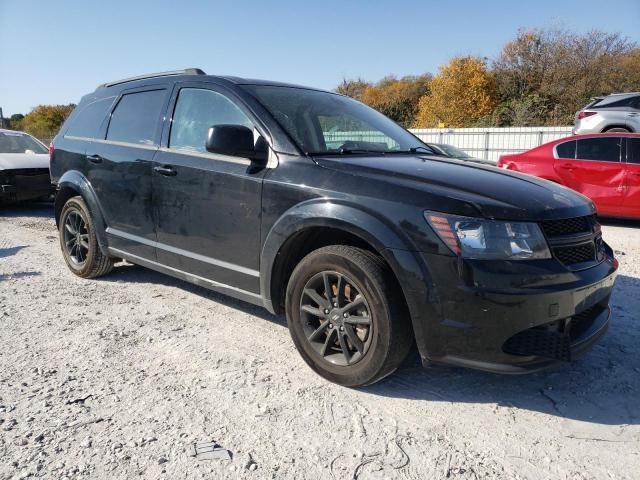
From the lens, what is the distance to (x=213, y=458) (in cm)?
208

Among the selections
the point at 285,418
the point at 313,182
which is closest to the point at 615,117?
the point at 313,182

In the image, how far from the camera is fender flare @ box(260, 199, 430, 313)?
2410mm

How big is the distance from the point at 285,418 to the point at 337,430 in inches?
10.6

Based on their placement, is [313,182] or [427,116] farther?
[427,116]

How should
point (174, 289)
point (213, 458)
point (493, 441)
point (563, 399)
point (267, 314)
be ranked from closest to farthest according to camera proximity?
point (213, 458)
point (493, 441)
point (563, 399)
point (267, 314)
point (174, 289)

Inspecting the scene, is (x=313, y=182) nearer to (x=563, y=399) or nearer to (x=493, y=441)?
(x=493, y=441)

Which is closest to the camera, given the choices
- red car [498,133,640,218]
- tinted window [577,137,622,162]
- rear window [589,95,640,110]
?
red car [498,133,640,218]

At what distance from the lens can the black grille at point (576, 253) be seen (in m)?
2.40

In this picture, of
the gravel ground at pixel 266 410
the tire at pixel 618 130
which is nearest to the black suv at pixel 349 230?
the gravel ground at pixel 266 410

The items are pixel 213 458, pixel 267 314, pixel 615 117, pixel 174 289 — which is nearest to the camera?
pixel 213 458

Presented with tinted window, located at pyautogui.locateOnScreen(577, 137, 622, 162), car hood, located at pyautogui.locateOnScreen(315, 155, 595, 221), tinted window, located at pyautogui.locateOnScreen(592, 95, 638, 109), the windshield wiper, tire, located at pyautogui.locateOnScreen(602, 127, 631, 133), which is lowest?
car hood, located at pyautogui.locateOnScreen(315, 155, 595, 221)

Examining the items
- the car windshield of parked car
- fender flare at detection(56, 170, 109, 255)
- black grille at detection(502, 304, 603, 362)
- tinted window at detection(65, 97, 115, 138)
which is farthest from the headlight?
the car windshield of parked car

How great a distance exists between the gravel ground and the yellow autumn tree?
39.4m

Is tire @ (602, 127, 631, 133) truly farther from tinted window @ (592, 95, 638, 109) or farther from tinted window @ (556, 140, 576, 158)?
tinted window @ (556, 140, 576, 158)
